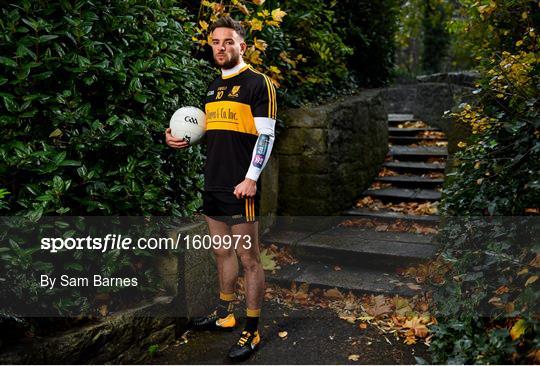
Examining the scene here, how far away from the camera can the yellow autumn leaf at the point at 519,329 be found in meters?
2.71

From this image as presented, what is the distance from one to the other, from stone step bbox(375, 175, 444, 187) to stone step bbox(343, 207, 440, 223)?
2.73 ft

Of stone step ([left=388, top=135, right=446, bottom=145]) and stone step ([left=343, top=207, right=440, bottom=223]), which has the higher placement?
stone step ([left=388, top=135, right=446, bottom=145])

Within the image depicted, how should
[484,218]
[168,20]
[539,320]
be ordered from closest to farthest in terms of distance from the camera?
[539,320] → [484,218] → [168,20]

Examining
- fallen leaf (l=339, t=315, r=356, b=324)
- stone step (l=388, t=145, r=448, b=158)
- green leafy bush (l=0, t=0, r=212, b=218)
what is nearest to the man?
green leafy bush (l=0, t=0, r=212, b=218)

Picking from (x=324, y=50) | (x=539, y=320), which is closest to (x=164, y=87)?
(x=539, y=320)

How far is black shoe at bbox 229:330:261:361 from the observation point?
3494 mm

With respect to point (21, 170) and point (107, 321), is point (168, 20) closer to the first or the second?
point (21, 170)

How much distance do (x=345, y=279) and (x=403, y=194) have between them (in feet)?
7.33

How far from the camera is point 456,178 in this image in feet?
14.5

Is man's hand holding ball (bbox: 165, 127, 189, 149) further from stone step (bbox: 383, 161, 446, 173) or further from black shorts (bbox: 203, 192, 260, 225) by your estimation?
stone step (bbox: 383, 161, 446, 173)

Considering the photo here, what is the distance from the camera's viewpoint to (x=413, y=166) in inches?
291

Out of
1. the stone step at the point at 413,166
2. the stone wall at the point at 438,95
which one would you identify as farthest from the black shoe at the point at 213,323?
the stone wall at the point at 438,95

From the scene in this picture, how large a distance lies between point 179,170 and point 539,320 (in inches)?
103

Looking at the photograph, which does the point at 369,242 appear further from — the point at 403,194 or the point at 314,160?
the point at 403,194
